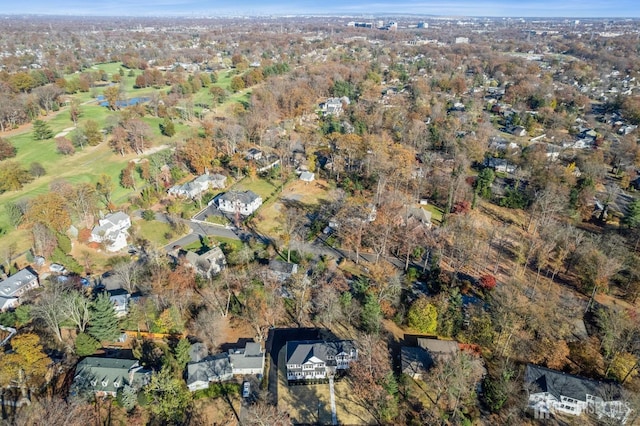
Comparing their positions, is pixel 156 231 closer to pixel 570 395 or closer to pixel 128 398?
pixel 128 398

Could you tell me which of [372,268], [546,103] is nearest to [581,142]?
[546,103]

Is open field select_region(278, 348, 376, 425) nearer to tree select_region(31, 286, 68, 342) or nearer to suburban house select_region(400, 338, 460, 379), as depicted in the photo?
suburban house select_region(400, 338, 460, 379)

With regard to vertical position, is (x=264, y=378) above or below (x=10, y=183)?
below

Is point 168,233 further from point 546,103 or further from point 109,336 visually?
point 546,103

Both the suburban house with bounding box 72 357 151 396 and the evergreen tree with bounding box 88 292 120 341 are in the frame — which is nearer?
the suburban house with bounding box 72 357 151 396

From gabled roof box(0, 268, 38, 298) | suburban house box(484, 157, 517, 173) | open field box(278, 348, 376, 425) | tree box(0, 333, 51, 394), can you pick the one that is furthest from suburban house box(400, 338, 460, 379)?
suburban house box(484, 157, 517, 173)

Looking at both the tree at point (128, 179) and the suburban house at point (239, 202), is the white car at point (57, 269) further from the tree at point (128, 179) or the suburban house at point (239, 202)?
the tree at point (128, 179)

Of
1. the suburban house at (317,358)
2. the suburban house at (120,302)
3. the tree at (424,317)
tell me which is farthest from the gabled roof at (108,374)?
the tree at (424,317)
